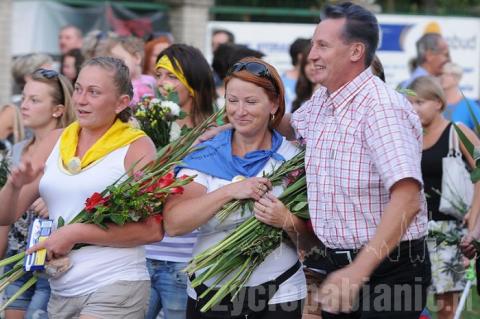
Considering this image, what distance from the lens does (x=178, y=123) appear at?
6.44 m

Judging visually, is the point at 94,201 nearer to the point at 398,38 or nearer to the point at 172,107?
the point at 172,107

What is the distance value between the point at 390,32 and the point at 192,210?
15148 mm

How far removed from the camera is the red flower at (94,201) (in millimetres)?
4934

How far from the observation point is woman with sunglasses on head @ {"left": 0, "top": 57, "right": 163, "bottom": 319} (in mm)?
4980

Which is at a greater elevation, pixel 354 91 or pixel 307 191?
pixel 354 91

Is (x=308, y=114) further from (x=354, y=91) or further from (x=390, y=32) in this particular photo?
(x=390, y=32)

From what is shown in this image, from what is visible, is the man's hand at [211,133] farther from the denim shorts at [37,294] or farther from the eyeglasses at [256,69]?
the denim shorts at [37,294]

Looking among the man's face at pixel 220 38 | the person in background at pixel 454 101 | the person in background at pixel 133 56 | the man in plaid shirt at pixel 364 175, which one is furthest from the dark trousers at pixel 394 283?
the man's face at pixel 220 38

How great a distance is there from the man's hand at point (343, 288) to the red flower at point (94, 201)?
1.30 metres

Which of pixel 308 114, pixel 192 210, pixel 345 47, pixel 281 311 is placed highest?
pixel 345 47

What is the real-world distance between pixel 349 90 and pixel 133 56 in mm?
3829

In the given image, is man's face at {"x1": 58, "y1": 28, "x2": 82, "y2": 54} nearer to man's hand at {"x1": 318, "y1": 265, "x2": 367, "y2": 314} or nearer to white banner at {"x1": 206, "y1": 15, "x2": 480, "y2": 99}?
white banner at {"x1": 206, "y1": 15, "x2": 480, "y2": 99}

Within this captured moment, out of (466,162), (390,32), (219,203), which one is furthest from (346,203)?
(390,32)

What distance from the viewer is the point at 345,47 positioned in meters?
4.49
